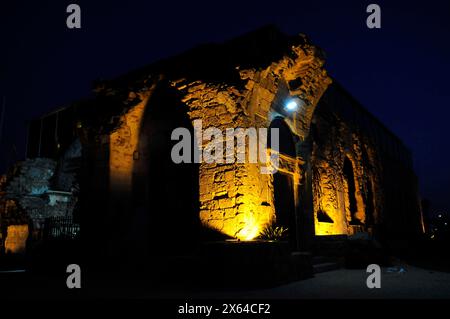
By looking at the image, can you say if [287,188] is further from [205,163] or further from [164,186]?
[164,186]

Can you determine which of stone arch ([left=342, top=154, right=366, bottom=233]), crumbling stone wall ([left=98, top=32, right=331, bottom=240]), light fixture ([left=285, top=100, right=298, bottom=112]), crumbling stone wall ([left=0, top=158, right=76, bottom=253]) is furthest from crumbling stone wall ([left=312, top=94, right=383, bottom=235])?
crumbling stone wall ([left=0, top=158, right=76, bottom=253])

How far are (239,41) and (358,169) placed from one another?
399 inches

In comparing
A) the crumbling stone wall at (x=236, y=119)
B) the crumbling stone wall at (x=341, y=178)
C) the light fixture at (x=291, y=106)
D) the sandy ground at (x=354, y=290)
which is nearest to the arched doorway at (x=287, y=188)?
the crumbling stone wall at (x=236, y=119)

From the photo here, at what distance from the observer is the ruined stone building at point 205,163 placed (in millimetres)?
7781

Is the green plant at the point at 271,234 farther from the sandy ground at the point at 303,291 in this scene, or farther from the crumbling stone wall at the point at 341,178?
the crumbling stone wall at the point at 341,178

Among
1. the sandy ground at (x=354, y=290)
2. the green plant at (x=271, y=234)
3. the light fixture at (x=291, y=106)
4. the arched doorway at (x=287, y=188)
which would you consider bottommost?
the sandy ground at (x=354, y=290)

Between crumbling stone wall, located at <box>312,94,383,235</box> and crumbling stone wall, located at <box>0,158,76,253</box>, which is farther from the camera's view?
crumbling stone wall, located at <box>0,158,76,253</box>

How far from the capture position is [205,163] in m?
7.98

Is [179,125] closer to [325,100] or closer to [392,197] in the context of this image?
[325,100]

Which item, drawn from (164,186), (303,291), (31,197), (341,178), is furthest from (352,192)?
(31,197)

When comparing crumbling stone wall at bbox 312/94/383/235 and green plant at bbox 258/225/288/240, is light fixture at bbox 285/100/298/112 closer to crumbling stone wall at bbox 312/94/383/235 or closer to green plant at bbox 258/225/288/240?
crumbling stone wall at bbox 312/94/383/235

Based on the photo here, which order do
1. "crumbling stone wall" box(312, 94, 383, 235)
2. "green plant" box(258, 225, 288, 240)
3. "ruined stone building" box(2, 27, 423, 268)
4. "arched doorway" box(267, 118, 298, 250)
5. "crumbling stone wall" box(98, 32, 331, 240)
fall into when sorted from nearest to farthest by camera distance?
1. "green plant" box(258, 225, 288, 240)
2. "crumbling stone wall" box(98, 32, 331, 240)
3. "ruined stone building" box(2, 27, 423, 268)
4. "arched doorway" box(267, 118, 298, 250)
5. "crumbling stone wall" box(312, 94, 383, 235)

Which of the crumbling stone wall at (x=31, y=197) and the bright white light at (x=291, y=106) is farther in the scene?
the crumbling stone wall at (x=31, y=197)

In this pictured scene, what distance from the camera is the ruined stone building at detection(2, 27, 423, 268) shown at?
7.78 meters
